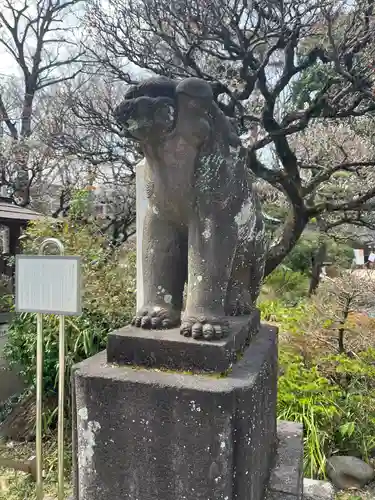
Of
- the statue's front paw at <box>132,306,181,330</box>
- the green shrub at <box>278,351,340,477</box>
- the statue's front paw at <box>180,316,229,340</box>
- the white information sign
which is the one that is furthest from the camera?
the green shrub at <box>278,351,340,477</box>

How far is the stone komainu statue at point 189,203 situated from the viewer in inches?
51.8

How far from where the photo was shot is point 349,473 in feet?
9.20

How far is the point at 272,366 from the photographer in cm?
171

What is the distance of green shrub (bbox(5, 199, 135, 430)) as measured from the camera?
11.2 ft

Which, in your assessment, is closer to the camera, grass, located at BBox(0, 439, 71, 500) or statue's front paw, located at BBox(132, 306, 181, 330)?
statue's front paw, located at BBox(132, 306, 181, 330)

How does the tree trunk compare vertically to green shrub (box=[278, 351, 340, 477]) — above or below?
above

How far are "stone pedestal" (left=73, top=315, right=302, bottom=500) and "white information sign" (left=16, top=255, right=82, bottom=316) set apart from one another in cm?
50

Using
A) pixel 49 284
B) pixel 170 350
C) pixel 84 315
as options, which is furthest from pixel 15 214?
pixel 170 350

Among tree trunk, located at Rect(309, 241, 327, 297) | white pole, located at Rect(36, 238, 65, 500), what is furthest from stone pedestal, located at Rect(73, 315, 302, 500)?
tree trunk, located at Rect(309, 241, 327, 297)

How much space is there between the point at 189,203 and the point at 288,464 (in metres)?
1.18

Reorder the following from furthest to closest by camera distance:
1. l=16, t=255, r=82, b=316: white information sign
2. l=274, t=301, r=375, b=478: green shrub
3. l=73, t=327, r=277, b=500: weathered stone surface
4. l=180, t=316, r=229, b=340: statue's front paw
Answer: l=274, t=301, r=375, b=478: green shrub, l=16, t=255, r=82, b=316: white information sign, l=180, t=316, r=229, b=340: statue's front paw, l=73, t=327, r=277, b=500: weathered stone surface

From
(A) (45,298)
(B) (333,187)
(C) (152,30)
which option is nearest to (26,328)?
(A) (45,298)

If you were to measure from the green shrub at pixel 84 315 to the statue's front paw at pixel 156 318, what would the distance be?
6.44 feet

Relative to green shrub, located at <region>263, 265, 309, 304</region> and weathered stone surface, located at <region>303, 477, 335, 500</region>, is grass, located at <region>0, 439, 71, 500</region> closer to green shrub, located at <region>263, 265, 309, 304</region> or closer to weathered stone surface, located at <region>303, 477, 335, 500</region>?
weathered stone surface, located at <region>303, 477, 335, 500</region>
